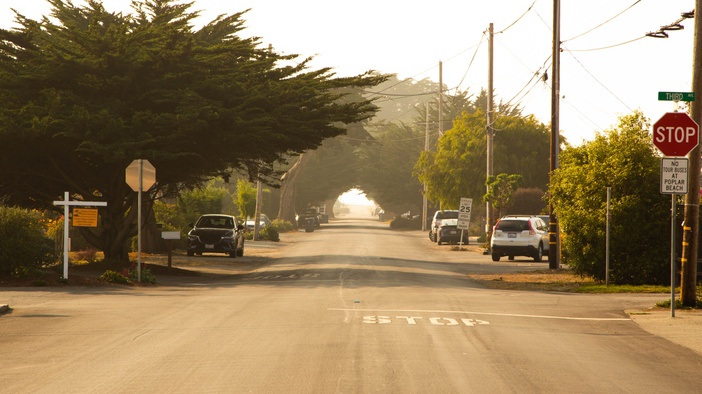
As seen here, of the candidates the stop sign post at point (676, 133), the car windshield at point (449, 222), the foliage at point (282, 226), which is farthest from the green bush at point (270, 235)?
the stop sign post at point (676, 133)

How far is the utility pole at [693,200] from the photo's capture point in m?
17.6

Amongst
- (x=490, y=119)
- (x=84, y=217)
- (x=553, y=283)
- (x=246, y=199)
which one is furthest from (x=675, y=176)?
(x=246, y=199)

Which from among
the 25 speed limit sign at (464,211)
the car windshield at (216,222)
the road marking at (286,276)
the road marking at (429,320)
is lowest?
the road marking at (286,276)

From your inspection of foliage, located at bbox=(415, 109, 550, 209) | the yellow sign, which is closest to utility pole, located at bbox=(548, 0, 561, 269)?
the yellow sign

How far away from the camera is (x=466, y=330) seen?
14.2 metres

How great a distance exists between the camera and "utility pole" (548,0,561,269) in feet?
106

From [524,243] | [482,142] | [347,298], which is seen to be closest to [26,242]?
[347,298]

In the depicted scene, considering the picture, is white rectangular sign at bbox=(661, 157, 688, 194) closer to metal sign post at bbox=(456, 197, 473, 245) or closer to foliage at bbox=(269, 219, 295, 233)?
metal sign post at bbox=(456, 197, 473, 245)

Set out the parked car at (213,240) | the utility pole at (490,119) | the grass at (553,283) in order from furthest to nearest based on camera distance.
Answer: the utility pole at (490,119)
the parked car at (213,240)
the grass at (553,283)

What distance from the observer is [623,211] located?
24.5m

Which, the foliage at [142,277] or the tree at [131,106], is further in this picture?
the tree at [131,106]

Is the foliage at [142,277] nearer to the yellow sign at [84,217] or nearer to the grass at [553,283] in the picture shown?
the yellow sign at [84,217]

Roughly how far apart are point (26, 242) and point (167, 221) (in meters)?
22.5

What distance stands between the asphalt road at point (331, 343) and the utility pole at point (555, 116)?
9.78m
